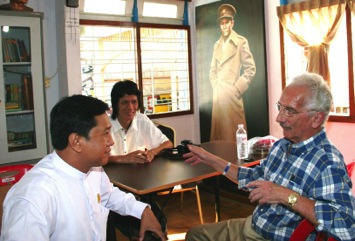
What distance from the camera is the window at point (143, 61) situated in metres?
4.41

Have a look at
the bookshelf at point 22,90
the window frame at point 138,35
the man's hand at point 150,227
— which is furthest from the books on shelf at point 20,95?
the man's hand at point 150,227

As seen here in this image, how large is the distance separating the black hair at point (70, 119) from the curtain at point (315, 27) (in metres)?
2.67

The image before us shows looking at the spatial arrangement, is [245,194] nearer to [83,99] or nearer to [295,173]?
[295,173]

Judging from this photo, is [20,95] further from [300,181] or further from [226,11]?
[300,181]

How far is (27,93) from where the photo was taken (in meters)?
3.91

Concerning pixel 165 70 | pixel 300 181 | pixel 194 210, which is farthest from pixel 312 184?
pixel 165 70

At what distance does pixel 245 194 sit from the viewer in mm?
4520

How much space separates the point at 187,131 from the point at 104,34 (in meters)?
1.58

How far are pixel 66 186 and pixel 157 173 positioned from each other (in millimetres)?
1118

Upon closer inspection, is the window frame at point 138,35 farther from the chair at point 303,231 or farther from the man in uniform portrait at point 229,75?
the chair at point 303,231

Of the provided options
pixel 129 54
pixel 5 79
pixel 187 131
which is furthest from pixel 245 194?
pixel 5 79

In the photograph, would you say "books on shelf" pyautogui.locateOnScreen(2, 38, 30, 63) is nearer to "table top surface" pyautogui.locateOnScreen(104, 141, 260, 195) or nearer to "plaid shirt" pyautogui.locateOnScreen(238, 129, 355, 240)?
"table top surface" pyautogui.locateOnScreen(104, 141, 260, 195)

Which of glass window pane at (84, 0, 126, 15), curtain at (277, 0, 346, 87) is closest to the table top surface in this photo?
curtain at (277, 0, 346, 87)

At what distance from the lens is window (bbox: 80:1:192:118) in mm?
4410
